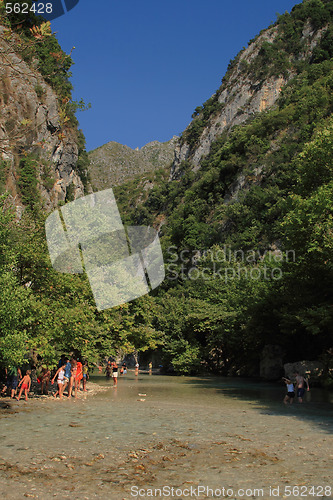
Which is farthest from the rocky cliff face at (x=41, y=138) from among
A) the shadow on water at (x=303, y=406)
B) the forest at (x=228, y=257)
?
the shadow on water at (x=303, y=406)

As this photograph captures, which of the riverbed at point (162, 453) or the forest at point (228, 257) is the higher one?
the forest at point (228, 257)

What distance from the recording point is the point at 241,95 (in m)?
99.8

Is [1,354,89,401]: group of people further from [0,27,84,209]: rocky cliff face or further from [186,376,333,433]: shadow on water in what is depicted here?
[0,27,84,209]: rocky cliff face

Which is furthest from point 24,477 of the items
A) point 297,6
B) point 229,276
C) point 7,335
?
point 297,6

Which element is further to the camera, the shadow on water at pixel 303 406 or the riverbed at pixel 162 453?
the shadow on water at pixel 303 406

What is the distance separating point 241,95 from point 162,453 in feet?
331

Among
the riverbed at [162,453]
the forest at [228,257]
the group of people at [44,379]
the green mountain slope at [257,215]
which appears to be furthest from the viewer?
the green mountain slope at [257,215]

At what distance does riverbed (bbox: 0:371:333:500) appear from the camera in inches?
237

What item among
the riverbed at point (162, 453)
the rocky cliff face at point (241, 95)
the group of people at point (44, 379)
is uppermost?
the rocky cliff face at point (241, 95)

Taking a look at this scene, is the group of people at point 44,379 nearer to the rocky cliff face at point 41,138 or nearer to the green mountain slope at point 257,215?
the green mountain slope at point 257,215

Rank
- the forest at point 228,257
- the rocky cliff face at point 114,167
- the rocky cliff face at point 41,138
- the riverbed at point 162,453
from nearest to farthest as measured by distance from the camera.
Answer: the riverbed at point 162,453 → the forest at point 228,257 → the rocky cliff face at point 41,138 → the rocky cliff face at point 114,167

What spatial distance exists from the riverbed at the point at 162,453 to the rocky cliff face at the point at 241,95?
85691 mm

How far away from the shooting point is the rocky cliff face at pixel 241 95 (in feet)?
295

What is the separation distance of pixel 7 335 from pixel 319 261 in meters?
12.4
